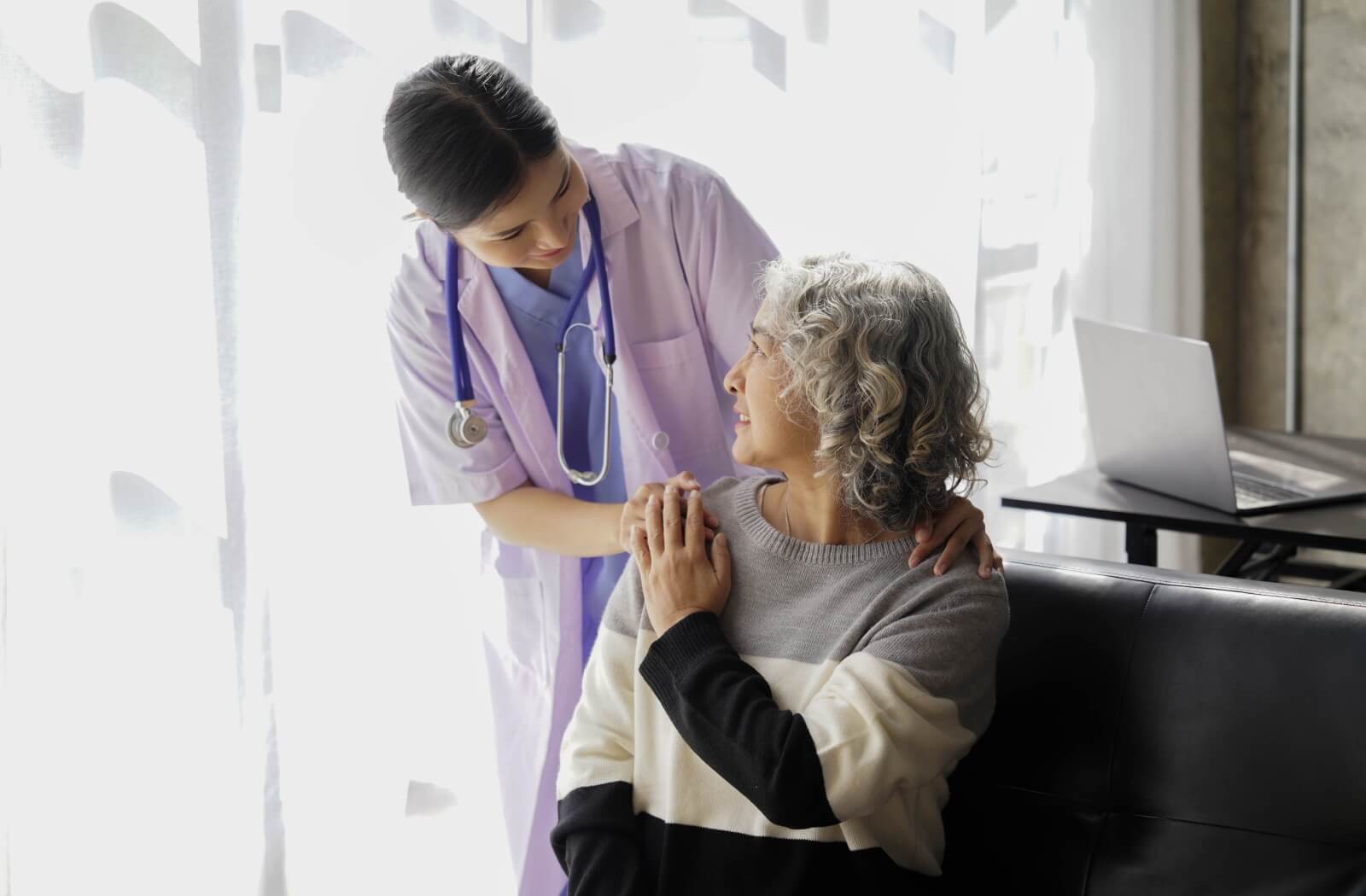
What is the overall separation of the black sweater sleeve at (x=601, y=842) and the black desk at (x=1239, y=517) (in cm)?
105

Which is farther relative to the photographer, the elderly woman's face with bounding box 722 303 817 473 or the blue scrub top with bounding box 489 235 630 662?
the blue scrub top with bounding box 489 235 630 662

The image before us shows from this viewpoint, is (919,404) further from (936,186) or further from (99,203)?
(936,186)

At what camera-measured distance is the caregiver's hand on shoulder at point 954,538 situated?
1394mm

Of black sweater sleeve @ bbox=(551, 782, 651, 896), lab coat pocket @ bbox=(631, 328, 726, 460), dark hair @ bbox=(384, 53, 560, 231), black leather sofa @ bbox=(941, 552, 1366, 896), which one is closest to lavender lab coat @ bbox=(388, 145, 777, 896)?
lab coat pocket @ bbox=(631, 328, 726, 460)

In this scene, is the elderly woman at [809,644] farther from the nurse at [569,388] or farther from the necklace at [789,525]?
the nurse at [569,388]

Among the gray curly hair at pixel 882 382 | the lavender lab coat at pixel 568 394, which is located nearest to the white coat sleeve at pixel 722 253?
the lavender lab coat at pixel 568 394

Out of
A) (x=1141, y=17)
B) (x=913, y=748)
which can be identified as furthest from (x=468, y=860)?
(x=1141, y=17)

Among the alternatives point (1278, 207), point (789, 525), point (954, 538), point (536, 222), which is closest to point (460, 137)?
point (536, 222)

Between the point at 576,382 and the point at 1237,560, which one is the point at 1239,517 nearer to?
the point at 1237,560

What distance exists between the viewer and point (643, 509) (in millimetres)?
1519

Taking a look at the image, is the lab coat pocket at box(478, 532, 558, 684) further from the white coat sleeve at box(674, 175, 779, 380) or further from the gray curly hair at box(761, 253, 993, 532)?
the gray curly hair at box(761, 253, 993, 532)

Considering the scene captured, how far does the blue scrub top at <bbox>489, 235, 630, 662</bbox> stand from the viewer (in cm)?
168

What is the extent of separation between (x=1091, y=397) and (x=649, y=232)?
100cm

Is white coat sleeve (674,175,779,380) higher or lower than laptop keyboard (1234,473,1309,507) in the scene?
higher
